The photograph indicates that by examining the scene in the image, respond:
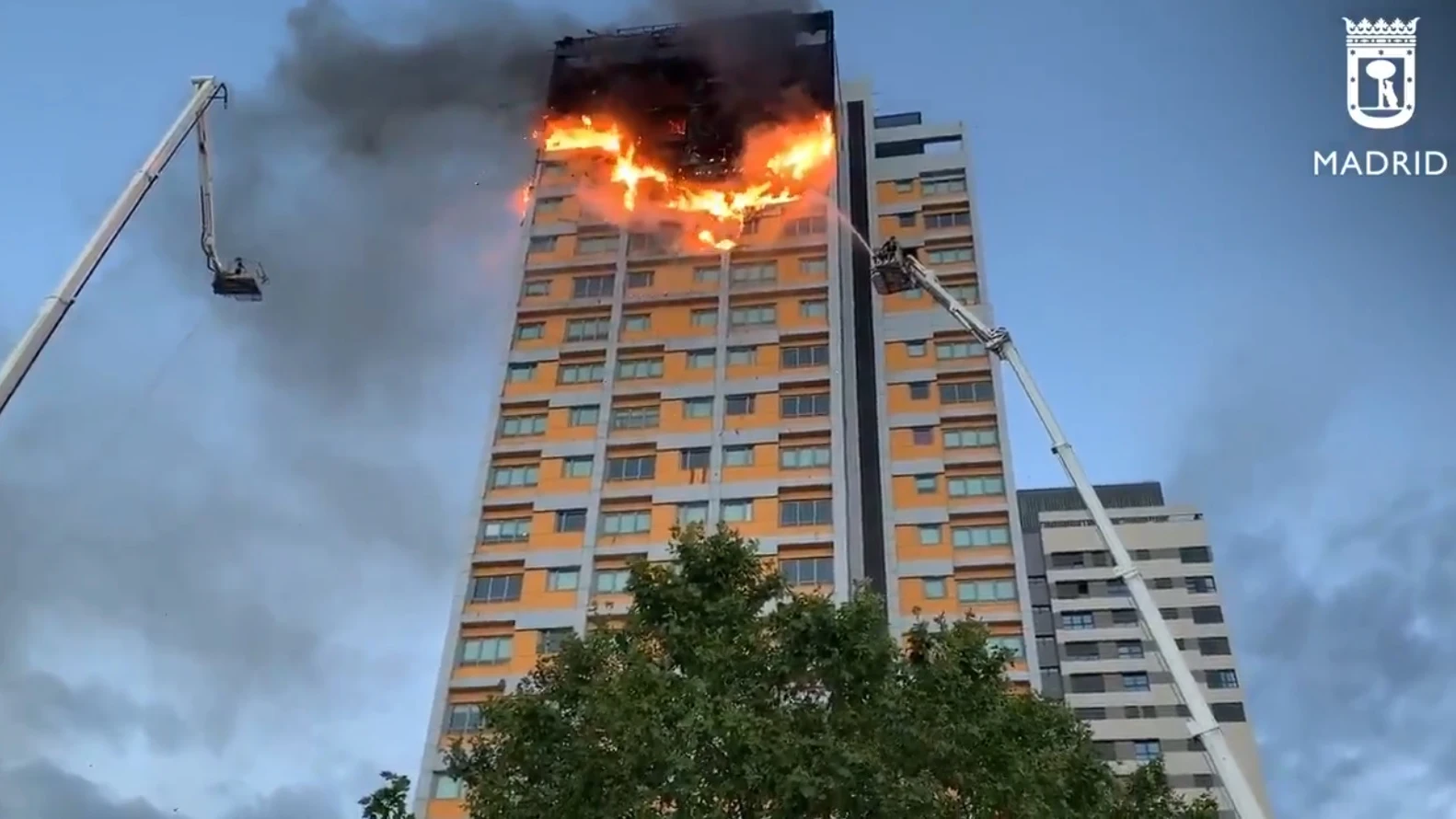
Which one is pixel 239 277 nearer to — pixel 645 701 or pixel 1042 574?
pixel 645 701

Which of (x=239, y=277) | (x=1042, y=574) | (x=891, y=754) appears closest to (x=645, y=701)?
(x=891, y=754)

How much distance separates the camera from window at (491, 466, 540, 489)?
124 feet

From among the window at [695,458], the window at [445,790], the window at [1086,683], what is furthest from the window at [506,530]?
the window at [1086,683]

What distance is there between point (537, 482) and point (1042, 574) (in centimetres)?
3388

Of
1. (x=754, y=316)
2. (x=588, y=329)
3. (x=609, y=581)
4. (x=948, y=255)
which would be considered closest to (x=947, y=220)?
(x=948, y=255)

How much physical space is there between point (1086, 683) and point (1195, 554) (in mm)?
11182

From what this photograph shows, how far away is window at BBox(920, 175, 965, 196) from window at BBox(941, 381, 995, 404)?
957cm

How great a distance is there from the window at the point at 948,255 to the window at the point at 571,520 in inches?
656

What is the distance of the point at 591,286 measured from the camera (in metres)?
42.4

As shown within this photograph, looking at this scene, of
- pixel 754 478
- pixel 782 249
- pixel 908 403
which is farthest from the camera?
pixel 782 249

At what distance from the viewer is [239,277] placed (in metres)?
19.3

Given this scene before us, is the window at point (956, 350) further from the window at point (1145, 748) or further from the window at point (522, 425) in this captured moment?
the window at point (1145, 748)

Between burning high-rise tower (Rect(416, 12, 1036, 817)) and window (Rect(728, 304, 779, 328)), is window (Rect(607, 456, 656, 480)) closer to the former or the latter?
burning high-rise tower (Rect(416, 12, 1036, 817))

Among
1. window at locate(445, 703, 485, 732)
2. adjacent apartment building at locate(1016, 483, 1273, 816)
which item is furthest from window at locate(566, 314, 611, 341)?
adjacent apartment building at locate(1016, 483, 1273, 816)
